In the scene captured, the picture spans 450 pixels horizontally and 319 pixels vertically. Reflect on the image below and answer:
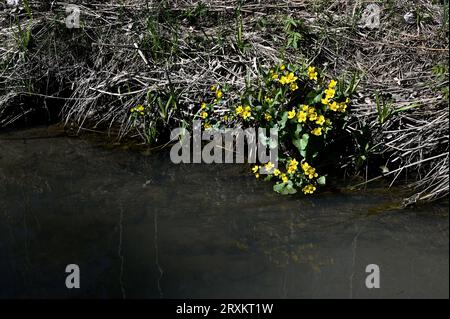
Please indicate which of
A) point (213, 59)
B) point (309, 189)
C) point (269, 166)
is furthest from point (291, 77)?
point (213, 59)

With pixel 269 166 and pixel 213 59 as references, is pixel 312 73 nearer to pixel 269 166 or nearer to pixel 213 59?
pixel 269 166

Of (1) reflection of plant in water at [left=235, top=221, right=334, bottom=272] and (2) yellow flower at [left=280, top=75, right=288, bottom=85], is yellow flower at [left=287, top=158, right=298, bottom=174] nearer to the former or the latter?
(1) reflection of plant in water at [left=235, top=221, right=334, bottom=272]

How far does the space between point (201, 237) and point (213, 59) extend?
5.34 feet

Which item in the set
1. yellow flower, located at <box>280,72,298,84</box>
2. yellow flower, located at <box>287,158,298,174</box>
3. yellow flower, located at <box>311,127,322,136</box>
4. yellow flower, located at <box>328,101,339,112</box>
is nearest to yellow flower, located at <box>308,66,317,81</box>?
yellow flower, located at <box>280,72,298,84</box>

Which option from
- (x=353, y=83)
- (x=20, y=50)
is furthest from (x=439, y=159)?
(x=20, y=50)

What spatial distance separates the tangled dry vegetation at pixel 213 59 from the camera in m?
4.17

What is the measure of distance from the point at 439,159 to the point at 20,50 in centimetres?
308

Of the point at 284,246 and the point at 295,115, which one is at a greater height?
the point at 295,115

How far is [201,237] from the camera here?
3.63 m

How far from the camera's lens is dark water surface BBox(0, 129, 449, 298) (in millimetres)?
3283

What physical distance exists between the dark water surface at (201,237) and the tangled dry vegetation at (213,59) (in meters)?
0.44

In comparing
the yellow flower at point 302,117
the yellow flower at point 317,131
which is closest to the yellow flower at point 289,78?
the yellow flower at point 302,117

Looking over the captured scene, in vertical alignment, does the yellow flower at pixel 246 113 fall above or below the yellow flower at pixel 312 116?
above

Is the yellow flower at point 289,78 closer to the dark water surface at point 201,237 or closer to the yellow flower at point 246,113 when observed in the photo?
the yellow flower at point 246,113
